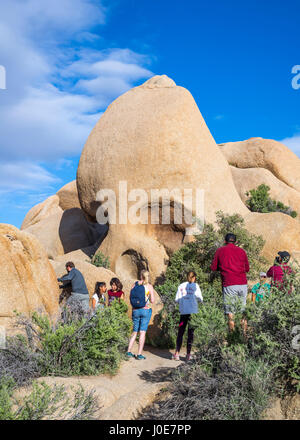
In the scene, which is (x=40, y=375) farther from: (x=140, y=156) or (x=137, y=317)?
(x=140, y=156)

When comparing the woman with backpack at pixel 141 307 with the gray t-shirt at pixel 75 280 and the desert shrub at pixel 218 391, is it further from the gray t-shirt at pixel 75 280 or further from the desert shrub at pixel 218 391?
the desert shrub at pixel 218 391

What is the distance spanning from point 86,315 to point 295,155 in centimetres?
2041

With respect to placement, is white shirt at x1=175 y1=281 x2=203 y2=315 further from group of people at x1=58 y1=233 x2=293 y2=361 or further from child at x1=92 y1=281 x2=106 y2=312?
child at x1=92 y1=281 x2=106 y2=312

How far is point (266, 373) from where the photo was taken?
4129mm

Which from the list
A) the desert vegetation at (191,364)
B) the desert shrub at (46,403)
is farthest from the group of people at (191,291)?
the desert shrub at (46,403)

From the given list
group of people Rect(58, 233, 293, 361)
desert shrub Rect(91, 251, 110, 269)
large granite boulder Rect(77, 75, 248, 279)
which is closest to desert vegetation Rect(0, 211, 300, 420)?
group of people Rect(58, 233, 293, 361)

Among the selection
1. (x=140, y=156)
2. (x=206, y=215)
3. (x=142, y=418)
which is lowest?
(x=142, y=418)

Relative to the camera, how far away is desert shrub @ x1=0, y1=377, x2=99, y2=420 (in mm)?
4230

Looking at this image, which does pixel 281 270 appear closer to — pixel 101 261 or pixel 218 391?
pixel 218 391

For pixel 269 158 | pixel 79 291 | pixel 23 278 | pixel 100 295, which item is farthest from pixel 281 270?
pixel 269 158

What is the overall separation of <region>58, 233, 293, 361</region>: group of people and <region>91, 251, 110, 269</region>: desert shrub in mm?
5263

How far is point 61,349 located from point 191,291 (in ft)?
7.87

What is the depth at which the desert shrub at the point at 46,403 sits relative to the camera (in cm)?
423

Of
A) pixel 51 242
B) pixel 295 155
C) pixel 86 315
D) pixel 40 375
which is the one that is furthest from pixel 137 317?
pixel 295 155
